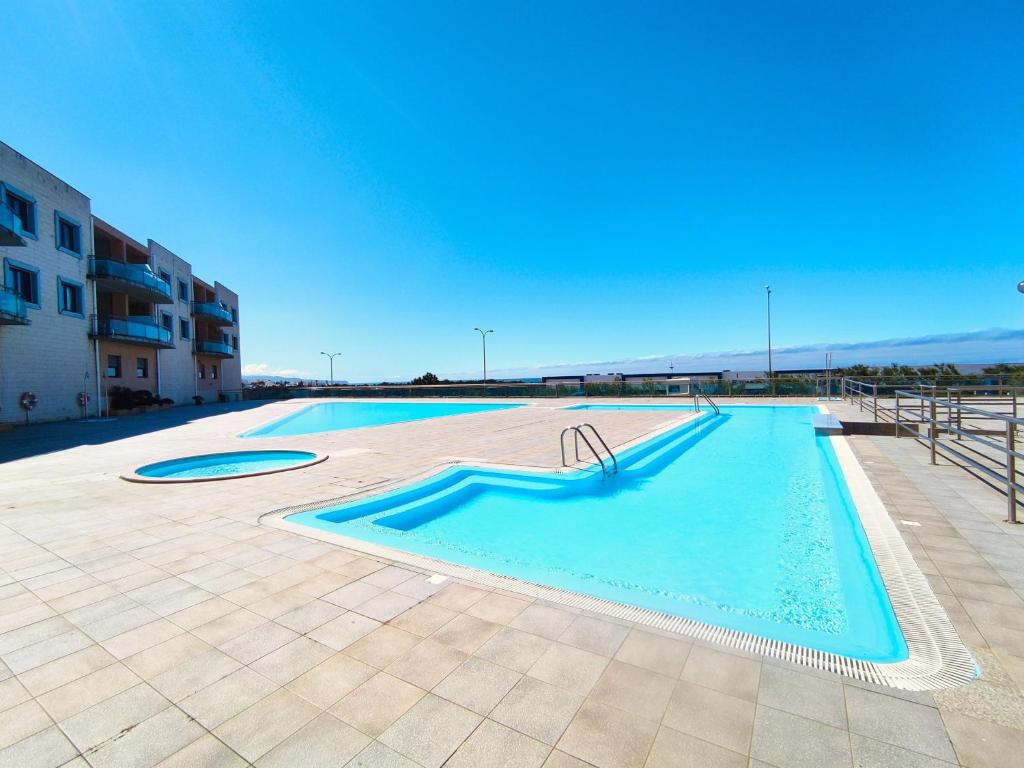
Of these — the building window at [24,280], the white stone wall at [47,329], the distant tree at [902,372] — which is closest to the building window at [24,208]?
the white stone wall at [47,329]

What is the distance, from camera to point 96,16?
9156 mm

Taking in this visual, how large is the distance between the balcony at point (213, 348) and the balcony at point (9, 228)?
500 inches

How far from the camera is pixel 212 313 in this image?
2734 cm

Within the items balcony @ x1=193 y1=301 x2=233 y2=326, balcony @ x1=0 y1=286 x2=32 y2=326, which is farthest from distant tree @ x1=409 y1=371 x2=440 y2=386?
balcony @ x1=0 y1=286 x2=32 y2=326

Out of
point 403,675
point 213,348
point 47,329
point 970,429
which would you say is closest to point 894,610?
point 403,675

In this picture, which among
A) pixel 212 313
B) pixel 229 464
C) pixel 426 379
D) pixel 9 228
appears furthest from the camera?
pixel 426 379

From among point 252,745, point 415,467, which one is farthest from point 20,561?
point 415,467

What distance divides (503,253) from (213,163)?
603 inches

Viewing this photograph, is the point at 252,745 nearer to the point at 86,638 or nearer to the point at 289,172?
the point at 86,638

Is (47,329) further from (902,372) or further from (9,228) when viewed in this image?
(902,372)

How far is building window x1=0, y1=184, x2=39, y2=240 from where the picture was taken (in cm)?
1467

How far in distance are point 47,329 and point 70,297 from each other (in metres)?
2.19

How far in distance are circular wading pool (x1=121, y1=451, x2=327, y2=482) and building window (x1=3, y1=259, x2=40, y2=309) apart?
40.8 ft

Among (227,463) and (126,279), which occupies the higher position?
(126,279)
